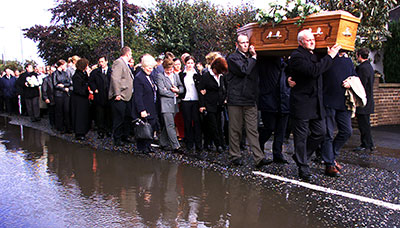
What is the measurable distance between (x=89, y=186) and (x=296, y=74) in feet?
11.0

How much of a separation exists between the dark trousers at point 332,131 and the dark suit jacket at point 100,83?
557 cm

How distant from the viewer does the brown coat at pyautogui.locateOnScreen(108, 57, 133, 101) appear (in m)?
8.09

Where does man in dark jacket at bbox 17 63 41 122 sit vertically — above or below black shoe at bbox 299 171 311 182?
above

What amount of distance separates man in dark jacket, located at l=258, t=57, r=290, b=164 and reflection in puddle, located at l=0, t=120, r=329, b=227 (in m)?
1.34

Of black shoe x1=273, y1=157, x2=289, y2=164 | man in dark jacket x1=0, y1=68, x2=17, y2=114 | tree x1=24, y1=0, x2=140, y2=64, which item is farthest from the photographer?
tree x1=24, y1=0, x2=140, y2=64

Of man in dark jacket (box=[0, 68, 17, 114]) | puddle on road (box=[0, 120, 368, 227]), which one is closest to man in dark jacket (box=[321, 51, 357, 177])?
puddle on road (box=[0, 120, 368, 227])

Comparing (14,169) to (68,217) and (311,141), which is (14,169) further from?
(311,141)

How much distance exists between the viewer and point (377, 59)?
17594mm

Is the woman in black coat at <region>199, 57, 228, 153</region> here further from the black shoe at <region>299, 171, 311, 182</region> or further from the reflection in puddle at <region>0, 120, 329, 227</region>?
the black shoe at <region>299, 171, 311, 182</region>

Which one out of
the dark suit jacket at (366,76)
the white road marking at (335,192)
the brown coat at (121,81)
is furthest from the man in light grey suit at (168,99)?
the dark suit jacket at (366,76)

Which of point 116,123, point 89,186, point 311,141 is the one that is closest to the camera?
point 89,186

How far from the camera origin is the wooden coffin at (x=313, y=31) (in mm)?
5098

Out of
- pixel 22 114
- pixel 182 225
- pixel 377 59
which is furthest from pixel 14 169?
pixel 377 59

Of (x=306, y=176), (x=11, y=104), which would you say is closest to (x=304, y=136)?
(x=306, y=176)
